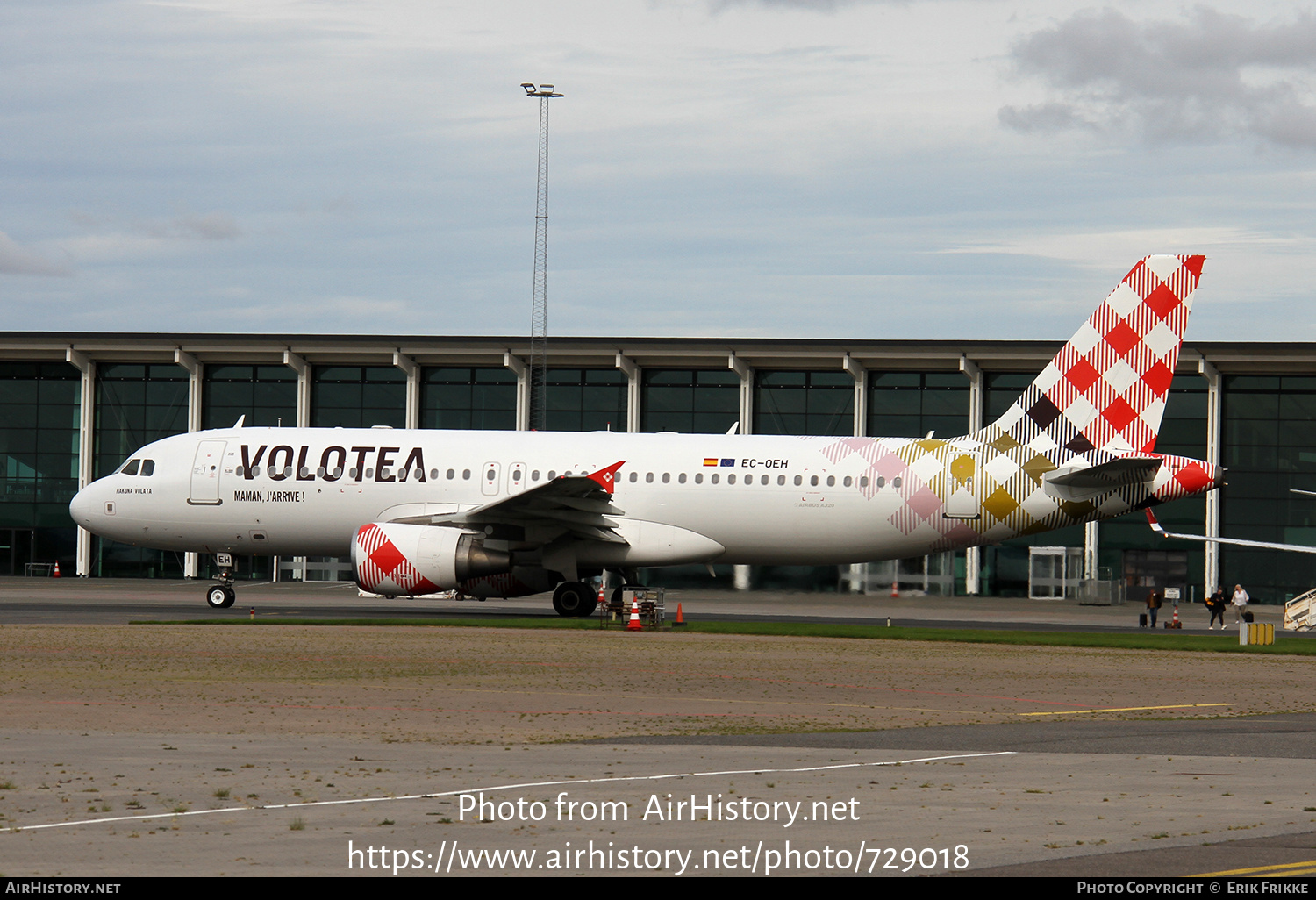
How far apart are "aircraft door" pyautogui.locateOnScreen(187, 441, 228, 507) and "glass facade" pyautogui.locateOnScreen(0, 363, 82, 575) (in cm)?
2656

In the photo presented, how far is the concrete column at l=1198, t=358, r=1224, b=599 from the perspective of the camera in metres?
52.9

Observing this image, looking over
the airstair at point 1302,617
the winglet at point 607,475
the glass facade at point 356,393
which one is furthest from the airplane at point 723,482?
the glass facade at point 356,393

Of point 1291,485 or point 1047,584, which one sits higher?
point 1291,485

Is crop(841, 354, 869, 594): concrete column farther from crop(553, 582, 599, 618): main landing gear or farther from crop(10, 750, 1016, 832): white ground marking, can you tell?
crop(10, 750, 1016, 832): white ground marking

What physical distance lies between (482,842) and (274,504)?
88.3 feet

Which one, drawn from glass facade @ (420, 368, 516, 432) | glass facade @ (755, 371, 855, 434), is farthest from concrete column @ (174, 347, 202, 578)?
glass facade @ (755, 371, 855, 434)

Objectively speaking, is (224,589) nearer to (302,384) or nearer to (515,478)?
(515,478)

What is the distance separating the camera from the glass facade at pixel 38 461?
58.5 metres

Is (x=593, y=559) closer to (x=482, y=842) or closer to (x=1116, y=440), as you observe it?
(x=1116, y=440)

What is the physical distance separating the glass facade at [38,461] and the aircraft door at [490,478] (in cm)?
3063

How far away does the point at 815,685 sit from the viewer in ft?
64.2

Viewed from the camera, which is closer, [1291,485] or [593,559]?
[593,559]
